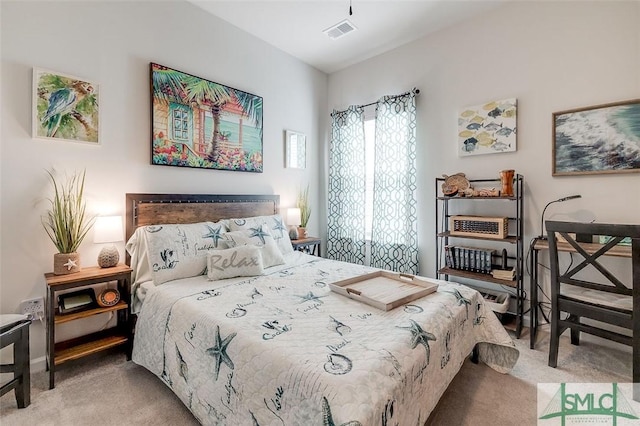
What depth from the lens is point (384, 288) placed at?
192 centimetres

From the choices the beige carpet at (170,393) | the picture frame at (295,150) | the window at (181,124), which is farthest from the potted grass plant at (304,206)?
the beige carpet at (170,393)

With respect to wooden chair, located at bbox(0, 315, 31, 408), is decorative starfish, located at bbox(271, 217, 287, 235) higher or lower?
higher

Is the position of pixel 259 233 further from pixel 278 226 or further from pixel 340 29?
pixel 340 29

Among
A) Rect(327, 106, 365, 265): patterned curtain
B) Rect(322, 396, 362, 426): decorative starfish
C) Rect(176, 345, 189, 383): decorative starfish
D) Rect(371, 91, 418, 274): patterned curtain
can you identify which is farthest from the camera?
Rect(327, 106, 365, 265): patterned curtain

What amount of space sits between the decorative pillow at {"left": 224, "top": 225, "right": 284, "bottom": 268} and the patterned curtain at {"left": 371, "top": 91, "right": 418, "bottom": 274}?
1.53 metres

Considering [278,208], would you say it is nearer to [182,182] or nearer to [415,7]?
[182,182]

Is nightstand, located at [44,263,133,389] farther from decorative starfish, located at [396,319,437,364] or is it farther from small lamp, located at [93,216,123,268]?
decorative starfish, located at [396,319,437,364]

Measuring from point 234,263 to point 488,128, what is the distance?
9.05ft

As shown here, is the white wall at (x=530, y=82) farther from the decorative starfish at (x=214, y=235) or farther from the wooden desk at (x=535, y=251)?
the decorative starfish at (x=214, y=235)

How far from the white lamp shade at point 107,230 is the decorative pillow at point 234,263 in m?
0.69

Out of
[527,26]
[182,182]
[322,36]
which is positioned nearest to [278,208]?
[182,182]

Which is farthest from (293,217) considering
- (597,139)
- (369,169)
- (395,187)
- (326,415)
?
(597,139)

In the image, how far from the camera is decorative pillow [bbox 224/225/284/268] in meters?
2.46
